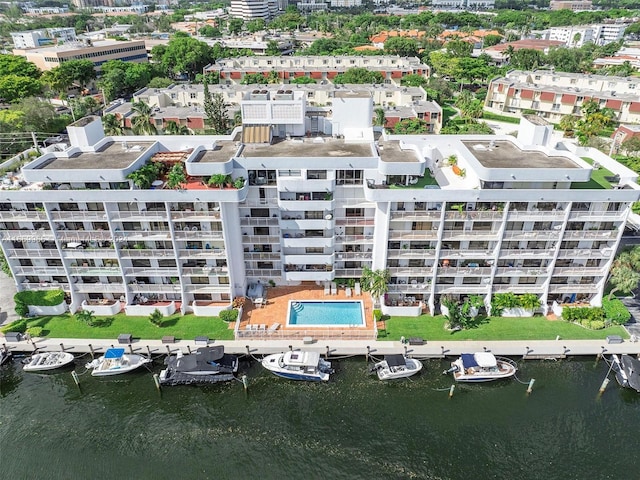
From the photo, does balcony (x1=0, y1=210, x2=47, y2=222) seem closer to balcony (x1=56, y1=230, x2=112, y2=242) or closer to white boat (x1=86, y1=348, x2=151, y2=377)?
balcony (x1=56, y1=230, x2=112, y2=242)

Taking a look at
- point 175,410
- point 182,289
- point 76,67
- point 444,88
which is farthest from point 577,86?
point 76,67

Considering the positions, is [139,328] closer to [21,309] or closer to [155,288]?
[155,288]

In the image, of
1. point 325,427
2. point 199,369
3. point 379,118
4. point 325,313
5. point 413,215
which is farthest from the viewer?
point 379,118

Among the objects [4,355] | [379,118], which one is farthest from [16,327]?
[379,118]

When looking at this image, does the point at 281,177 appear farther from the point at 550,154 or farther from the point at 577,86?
the point at 577,86

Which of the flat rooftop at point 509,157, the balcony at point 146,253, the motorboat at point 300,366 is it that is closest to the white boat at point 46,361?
the balcony at point 146,253

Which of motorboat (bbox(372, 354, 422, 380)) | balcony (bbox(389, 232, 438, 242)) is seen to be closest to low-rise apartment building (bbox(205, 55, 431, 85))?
balcony (bbox(389, 232, 438, 242))
